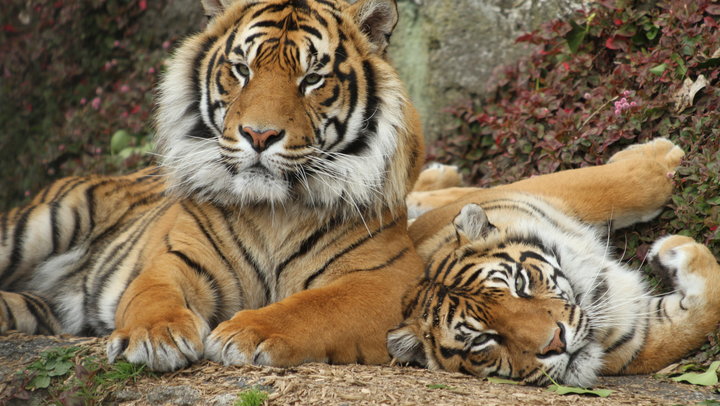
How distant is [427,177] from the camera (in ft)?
18.1

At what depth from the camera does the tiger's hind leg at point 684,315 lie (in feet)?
11.3

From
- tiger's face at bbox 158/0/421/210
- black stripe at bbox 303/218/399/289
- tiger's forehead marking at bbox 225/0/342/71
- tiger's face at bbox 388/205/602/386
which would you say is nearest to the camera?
tiger's face at bbox 388/205/602/386

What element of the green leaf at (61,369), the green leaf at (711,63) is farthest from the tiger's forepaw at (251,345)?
the green leaf at (711,63)

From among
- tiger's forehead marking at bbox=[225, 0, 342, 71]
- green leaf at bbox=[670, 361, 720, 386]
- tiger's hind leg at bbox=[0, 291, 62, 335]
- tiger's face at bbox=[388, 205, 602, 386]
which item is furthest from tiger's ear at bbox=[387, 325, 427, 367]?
tiger's hind leg at bbox=[0, 291, 62, 335]

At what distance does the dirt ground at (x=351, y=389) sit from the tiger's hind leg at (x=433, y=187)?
1988 millimetres

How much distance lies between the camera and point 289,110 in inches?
127

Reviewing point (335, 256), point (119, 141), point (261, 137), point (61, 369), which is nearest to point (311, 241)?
point (335, 256)

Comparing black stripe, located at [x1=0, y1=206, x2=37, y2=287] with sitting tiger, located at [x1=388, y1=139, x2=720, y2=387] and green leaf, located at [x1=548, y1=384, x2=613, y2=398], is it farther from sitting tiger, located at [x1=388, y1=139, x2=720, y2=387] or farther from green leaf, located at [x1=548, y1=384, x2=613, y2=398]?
green leaf, located at [x1=548, y1=384, x2=613, y2=398]

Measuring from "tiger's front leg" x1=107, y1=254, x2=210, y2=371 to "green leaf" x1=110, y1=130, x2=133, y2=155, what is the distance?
3.92 meters

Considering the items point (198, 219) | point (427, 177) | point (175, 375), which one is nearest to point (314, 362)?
point (175, 375)

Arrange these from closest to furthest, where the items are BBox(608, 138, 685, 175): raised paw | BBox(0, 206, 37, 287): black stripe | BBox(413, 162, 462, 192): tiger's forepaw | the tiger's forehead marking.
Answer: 1. the tiger's forehead marking
2. BBox(608, 138, 685, 175): raised paw
3. BBox(0, 206, 37, 287): black stripe
4. BBox(413, 162, 462, 192): tiger's forepaw

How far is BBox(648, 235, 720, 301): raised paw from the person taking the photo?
3.45 metres

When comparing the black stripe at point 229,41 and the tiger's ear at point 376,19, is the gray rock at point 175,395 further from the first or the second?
the tiger's ear at point 376,19

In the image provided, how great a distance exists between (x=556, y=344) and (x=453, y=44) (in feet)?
12.0
